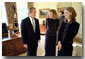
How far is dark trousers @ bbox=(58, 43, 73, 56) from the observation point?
6.71ft

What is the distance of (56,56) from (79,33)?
1.68 ft

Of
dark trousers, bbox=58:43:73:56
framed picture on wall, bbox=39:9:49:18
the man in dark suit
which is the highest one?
framed picture on wall, bbox=39:9:49:18

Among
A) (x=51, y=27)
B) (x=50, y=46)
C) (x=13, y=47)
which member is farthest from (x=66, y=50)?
(x=13, y=47)

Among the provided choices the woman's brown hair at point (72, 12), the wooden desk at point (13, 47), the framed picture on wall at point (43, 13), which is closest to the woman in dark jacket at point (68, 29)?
the woman's brown hair at point (72, 12)

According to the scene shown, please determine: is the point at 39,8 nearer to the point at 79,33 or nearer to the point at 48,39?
the point at 48,39

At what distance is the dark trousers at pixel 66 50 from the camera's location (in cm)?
204

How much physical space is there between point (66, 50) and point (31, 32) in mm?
613

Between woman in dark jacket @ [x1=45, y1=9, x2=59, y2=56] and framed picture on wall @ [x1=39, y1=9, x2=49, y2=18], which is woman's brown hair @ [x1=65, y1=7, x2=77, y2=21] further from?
framed picture on wall @ [x1=39, y1=9, x2=49, y2=18]

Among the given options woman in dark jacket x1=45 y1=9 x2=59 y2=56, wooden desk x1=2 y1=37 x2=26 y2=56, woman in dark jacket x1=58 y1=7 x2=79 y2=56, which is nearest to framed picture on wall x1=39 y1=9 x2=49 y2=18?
woman in dark jacket x1=45 y1=9 x2=59 y2=56

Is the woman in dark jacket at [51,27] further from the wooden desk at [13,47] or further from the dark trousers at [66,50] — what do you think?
the wooden desk at [13,47]

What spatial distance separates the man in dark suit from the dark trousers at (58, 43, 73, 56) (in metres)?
0.40

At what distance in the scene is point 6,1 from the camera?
203cm

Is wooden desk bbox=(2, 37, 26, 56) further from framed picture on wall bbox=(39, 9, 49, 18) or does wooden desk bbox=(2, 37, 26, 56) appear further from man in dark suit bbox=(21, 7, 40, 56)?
framed picture on wall bbox=(39, 9, 49, 18)

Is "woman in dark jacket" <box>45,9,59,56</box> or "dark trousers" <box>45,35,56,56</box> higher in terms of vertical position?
"woman in dark jacket" <box>45,9,59,56</box>
